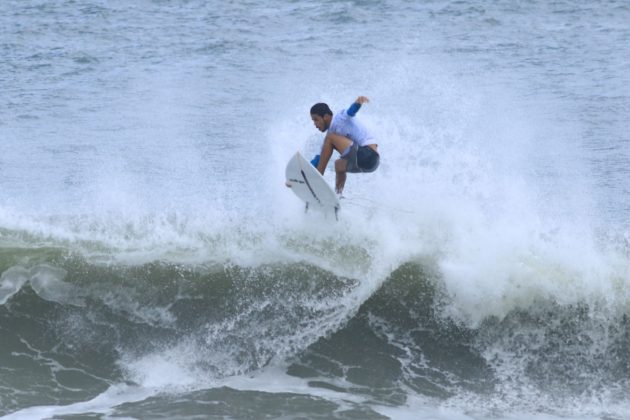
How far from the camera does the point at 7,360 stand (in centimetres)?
1002

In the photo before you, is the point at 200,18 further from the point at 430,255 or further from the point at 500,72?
the point at 430,255

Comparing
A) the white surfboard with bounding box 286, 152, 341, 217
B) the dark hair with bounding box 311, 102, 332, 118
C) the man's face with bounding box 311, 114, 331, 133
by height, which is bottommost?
the white surfboard with bounding box 286, 152, 341, 217

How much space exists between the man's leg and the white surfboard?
6.6 inches

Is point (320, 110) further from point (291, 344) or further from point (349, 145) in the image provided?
point (291, 344)

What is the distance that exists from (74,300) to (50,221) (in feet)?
7.50

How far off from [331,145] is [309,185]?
49 centimetres

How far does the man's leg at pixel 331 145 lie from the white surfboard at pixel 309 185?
0.55ft

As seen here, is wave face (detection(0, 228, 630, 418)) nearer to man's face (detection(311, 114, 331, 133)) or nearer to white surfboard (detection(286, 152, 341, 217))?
white surfboard (detection(286, 152, 341, 217))

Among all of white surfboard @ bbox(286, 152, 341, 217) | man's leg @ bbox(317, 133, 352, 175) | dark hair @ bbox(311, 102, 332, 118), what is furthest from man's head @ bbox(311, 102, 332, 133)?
white surfboard @ bbox(286, 152, 341, 217)

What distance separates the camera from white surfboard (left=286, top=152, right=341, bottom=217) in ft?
33.5

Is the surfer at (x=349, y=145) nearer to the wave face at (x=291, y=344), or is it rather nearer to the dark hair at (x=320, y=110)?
the dark hair at (x=320, y=110)

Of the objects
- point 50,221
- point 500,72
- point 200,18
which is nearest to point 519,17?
point 500,72

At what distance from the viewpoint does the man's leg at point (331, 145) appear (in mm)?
10250

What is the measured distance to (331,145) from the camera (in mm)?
10336
